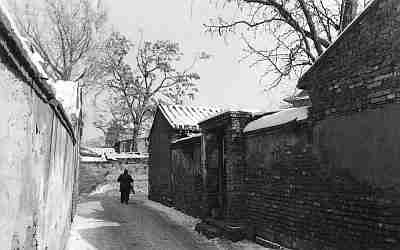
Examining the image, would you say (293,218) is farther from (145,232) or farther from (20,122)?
(20,122)

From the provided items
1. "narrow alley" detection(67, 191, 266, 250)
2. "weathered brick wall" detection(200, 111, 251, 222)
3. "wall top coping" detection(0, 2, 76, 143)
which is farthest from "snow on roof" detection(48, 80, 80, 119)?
"wall top coping" detection(0, 2, 76, 143)

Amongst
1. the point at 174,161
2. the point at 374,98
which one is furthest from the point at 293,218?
the point at 174,161

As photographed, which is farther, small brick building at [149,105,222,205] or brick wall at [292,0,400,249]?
small brick building at [149,105,222,205]

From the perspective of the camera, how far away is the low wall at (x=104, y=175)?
20078 millimetres

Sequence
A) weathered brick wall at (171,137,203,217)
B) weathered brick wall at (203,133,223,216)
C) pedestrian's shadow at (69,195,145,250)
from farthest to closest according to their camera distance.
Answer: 1. weathered brick wall at (171,137,203,217)
2. weathered brick wall at (203,133,223,216)
3. pedestrian's shadow at (69,195,145,250)

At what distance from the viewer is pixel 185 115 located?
50.5ft

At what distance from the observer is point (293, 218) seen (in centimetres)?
634

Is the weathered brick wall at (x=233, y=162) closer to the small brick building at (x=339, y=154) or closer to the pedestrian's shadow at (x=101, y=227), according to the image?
the small brick building at (x=339, y=154)

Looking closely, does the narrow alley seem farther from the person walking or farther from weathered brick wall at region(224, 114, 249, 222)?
the person walking

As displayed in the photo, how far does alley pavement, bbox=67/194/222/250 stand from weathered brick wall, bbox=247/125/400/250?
1588 mm

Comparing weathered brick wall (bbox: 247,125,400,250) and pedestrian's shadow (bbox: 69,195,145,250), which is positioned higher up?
weathered brick wall (bbox: 247,125,400,250)

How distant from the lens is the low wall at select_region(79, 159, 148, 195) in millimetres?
20078

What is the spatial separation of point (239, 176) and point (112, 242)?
3.21 meters

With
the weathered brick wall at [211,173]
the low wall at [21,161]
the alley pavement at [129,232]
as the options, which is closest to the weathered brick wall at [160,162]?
the alley pavement at [129,232]
